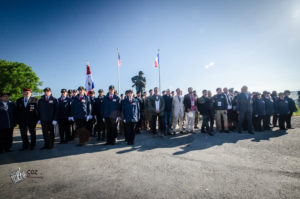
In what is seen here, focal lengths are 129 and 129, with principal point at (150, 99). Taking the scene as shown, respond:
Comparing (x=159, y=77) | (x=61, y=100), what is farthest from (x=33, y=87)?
(x=61, y=100)

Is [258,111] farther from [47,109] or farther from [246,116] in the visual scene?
[47,109]

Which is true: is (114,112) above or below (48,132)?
above

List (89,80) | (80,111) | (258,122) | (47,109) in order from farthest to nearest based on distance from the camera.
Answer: (89,80) → (258,122) → (80,111) → (47,109)

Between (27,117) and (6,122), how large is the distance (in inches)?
30.6

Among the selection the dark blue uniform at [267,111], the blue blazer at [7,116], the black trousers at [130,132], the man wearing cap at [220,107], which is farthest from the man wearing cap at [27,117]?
the dark blue uniform at [267,111]

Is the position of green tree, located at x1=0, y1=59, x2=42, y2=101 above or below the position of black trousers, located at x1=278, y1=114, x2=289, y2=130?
above

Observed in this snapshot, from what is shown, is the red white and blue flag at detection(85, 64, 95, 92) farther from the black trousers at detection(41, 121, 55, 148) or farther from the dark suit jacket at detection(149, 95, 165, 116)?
the dark suit jacket at detection(149, 95, 165, 116)

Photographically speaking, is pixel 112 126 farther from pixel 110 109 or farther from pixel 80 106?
pixel 80 106

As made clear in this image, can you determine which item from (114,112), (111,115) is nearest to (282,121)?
(114,112)

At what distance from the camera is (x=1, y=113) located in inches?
200

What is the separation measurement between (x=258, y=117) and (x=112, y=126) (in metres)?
8.62

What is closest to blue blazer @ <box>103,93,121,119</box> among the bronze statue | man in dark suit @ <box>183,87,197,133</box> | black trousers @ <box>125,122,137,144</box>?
black trousers @ <box>125,122,137,144</box>

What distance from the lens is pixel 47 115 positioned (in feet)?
17.3

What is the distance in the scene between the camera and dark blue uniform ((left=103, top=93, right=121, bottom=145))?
18.6ft
